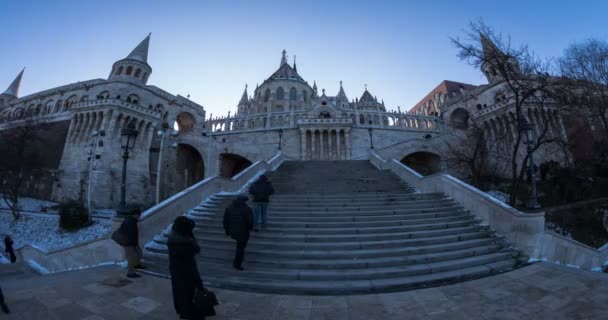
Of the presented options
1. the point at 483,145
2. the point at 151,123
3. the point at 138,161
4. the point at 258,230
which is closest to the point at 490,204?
the point at 258,230

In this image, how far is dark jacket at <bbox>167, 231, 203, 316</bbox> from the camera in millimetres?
2793

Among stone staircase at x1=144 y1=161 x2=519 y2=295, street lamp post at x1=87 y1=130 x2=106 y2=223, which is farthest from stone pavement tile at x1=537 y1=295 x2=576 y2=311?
street lamp post at x1=87 y1=130 x2=106 y2=223

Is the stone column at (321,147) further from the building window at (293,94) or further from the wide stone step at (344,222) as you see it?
the wide stone step at (344,222)

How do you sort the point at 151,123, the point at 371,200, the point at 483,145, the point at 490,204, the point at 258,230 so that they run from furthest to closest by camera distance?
the point at 151,123, the point at 483,145, the point at 371,200, the point at 490,204, the point at 258,230

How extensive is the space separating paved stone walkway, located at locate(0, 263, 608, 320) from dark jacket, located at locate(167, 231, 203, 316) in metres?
0.42

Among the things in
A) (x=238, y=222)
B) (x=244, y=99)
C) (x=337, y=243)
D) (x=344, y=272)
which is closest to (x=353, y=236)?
(x=337, y=243)

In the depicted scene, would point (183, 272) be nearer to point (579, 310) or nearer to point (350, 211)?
point (579, 310)

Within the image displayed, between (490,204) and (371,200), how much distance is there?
3114 millimetres

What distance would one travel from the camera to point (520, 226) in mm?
5418

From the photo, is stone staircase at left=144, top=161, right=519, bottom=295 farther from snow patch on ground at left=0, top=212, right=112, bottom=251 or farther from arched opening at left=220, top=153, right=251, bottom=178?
arched opening at left=220, top=153, right=251, bottom=178

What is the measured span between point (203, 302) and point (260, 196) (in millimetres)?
3081

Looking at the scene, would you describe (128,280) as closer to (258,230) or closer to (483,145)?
(258,230)

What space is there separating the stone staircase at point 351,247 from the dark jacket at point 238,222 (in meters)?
0.67

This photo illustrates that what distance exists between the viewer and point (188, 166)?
90.6ft
